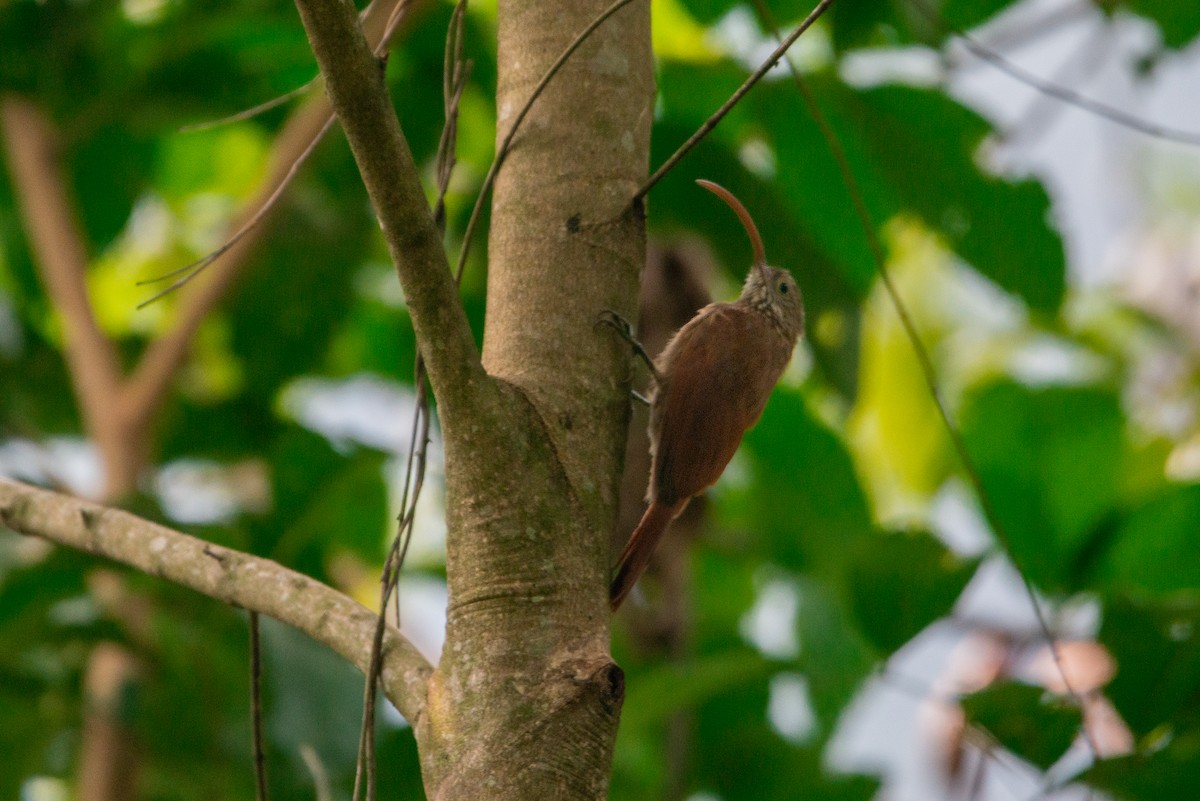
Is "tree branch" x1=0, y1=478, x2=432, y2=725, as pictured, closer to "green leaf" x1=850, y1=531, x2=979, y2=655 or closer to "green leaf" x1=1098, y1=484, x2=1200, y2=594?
"green leaf" x1=850, y1=531, x2=979, y2=655

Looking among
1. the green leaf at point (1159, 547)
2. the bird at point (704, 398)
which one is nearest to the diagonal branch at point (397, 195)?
the bird at point (704, 398)

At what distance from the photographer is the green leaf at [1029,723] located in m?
2.70

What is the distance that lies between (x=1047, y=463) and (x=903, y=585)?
3.33 feet

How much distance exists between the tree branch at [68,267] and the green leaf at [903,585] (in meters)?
2.32

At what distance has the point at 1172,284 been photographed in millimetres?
7449

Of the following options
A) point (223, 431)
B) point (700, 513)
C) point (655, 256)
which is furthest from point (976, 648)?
point (223, 431)

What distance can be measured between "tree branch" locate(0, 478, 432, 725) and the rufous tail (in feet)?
2.81

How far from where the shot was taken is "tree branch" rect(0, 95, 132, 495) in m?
4.06

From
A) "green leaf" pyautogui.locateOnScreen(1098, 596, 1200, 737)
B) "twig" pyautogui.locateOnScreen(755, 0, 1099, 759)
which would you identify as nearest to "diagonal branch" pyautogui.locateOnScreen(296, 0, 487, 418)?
"twig" pyautogui.locateOnScreen(755, 0, 1099, 759)

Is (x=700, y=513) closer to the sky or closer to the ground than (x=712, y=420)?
closer to the ground

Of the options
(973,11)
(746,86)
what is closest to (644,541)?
(746,86)

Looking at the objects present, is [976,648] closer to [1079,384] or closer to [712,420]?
[1079,384]

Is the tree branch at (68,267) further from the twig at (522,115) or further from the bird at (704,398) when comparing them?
the twig at (522,115)

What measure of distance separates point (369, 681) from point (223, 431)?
3235mm
